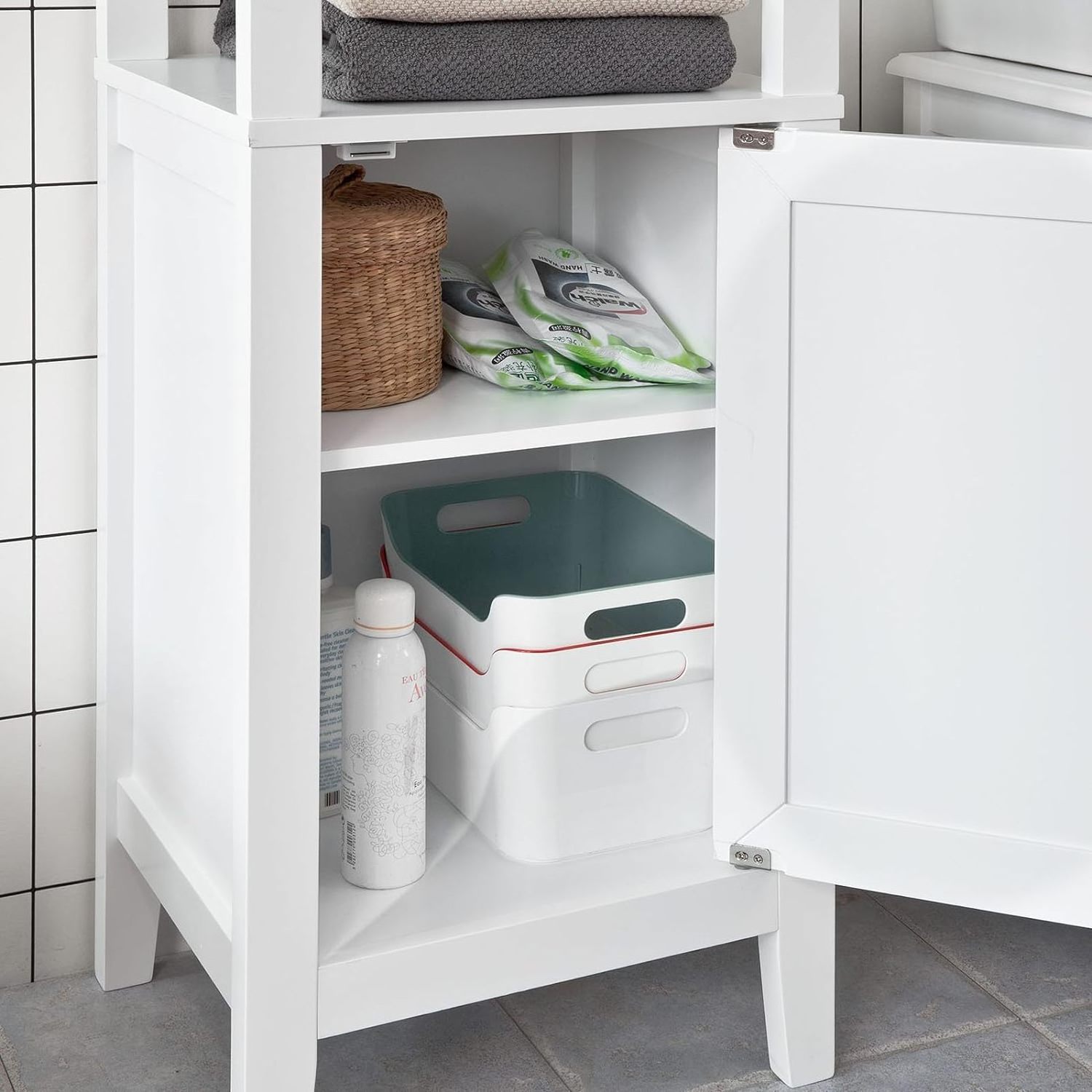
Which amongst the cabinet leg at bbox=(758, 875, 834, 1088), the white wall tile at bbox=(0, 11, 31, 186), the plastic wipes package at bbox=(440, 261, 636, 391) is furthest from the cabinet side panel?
the cabinet leg at bbox=(758, 875, 834, 1088)

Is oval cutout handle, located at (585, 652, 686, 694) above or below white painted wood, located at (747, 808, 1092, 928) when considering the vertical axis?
above

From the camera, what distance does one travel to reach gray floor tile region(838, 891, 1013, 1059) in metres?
1.29

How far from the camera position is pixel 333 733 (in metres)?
1.23

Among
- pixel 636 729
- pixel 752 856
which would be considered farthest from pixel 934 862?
pixel 636 729

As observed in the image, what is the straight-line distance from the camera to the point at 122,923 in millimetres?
1321

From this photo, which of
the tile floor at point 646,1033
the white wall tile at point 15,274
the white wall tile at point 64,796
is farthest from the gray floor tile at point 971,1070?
the white wall tile at point 15,274

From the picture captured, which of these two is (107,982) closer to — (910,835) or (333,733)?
(333,733)

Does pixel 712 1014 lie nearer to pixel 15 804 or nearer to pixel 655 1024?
pixel 655 1024

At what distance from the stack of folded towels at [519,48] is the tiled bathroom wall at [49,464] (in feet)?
1.07

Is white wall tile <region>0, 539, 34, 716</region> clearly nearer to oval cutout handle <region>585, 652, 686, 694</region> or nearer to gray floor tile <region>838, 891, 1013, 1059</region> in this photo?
oval cutout handle <region>585, 652, 686, 694</region>

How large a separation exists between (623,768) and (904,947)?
45 centimetres

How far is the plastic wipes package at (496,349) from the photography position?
3.71 ft

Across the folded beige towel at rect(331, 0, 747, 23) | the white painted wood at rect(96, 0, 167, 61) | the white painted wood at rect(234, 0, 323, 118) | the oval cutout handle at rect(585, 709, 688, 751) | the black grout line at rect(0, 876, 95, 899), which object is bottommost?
the black grout line at rect(0, 876, 95, 899)

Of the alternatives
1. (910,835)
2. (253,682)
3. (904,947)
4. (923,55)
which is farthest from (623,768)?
(923,55)
